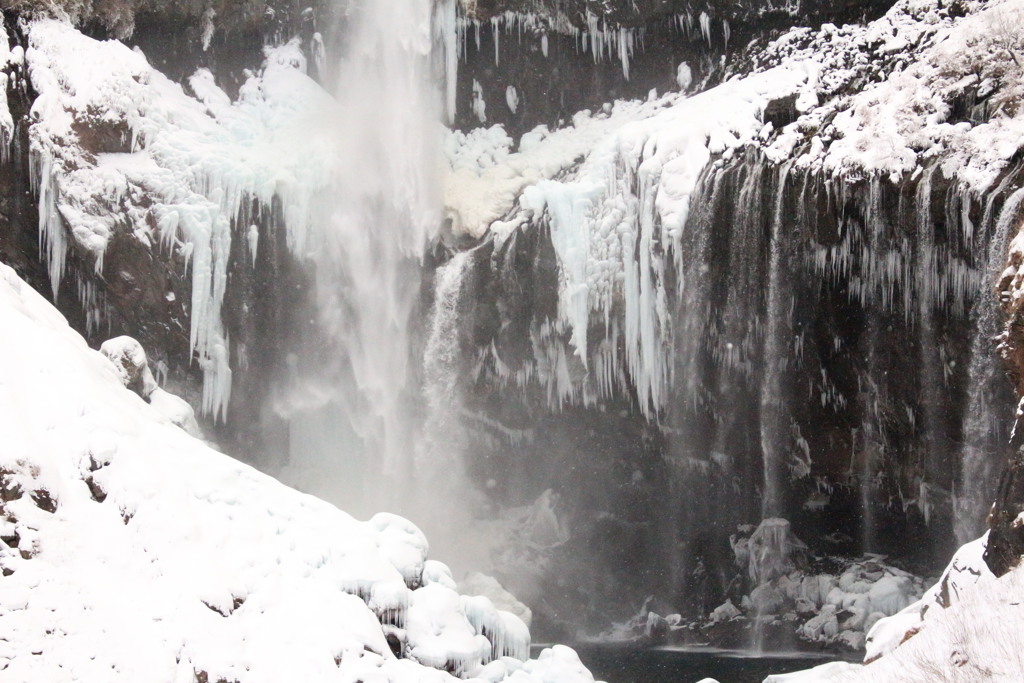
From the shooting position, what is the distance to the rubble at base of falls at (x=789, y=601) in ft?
54.7

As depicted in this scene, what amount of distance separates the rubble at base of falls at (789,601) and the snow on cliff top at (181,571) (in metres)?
7.20

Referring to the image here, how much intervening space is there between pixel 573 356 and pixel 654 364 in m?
1.44

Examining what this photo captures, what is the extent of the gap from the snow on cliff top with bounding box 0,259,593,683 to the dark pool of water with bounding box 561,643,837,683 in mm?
4330

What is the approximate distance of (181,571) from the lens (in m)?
9.43

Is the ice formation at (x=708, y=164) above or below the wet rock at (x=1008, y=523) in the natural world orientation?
above

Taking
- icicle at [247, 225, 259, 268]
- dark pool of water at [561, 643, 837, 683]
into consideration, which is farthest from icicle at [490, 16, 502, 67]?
dark pool of water at [561, 643, 837, 683]

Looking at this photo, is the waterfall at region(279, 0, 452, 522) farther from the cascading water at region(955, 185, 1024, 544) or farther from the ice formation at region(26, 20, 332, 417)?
the cascading water at region(955, 185, 1024, 544)

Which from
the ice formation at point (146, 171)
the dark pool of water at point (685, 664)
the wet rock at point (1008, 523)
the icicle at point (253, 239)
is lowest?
the dark pool of water at point (685, 664)

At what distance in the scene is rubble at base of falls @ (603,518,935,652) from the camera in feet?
54.7

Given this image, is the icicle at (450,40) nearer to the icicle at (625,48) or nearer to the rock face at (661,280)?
the rock face at (661,280)

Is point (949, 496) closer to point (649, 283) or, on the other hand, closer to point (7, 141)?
point (649, 283)

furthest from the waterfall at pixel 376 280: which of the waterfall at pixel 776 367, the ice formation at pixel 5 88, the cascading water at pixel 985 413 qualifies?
the cascading water at pixel 985 413

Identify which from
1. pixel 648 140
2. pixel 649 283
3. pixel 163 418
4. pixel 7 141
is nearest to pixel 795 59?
pixel 648 140

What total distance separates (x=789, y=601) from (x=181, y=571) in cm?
1126
